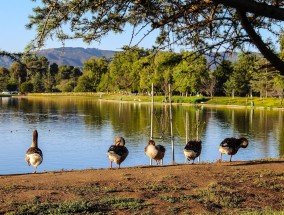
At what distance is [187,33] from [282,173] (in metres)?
5.34

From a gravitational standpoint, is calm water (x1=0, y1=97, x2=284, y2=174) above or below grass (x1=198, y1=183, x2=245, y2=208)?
below

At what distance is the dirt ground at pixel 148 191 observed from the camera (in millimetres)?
7758

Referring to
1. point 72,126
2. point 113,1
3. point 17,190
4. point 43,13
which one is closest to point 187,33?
point 113,1

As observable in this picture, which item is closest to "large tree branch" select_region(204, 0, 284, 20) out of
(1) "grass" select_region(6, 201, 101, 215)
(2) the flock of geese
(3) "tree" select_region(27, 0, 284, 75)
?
(3) "tree" select_region(27, 0, 284, 75)

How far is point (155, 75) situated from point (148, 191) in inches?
115

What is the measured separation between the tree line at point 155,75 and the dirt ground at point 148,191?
2.27 meters

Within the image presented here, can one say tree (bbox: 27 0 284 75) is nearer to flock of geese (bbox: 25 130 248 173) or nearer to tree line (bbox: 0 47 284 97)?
tree line (bbox: 0 47 284 97)

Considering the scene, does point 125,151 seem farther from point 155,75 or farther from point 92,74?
point 92,74

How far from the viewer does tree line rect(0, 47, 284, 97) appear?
827 centimetres

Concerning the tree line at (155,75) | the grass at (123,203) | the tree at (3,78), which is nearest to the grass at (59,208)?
the grass at (123,203)

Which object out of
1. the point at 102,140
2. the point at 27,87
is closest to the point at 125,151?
the point at 102,140

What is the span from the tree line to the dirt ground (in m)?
2.27

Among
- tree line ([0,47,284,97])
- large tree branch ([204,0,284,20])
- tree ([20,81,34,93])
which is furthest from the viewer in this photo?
tree ([20,81,34,93])

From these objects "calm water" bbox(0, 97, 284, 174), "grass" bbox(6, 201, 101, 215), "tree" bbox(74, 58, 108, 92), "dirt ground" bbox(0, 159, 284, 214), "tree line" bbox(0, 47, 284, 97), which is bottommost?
"calm water" bbox(0, 97, 284, 174)
